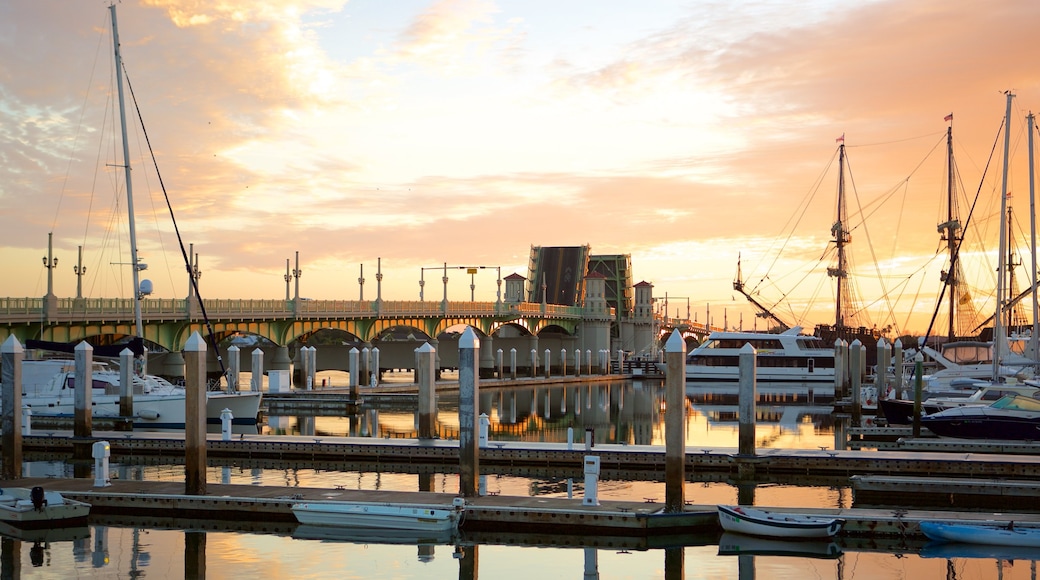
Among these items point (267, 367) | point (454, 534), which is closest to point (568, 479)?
point (454, 534)

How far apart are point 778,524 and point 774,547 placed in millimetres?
454

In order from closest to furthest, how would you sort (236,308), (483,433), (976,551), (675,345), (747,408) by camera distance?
1. (976,551)
2. (675,345)
3. (747,408)
4. (483,433)
5. (236,308)

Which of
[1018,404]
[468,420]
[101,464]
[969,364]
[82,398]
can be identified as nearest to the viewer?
[468,420]

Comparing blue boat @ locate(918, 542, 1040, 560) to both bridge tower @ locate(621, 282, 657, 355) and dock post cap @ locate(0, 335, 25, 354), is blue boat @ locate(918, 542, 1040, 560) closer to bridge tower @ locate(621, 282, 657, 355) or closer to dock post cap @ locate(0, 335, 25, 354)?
dock post cap @ locate(0, 335, 25, 354)

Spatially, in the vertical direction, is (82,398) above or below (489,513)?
above

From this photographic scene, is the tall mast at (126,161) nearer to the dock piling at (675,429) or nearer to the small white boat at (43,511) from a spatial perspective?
the small white boat at (43,511)

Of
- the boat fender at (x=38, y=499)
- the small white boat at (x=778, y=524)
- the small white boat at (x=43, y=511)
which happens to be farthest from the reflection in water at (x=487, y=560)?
the boat fender at (x=38, y=499)

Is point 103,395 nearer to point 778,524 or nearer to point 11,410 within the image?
point 11,410

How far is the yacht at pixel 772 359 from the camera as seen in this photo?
283ft

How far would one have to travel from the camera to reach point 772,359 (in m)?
86.9

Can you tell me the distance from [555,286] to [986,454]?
9912 cm

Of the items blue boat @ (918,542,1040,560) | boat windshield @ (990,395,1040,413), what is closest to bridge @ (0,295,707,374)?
blue boat @ (918,542,1040,560)

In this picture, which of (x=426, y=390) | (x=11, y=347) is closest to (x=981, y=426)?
(x=426, y=390)

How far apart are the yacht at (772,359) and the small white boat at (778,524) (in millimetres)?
64918
